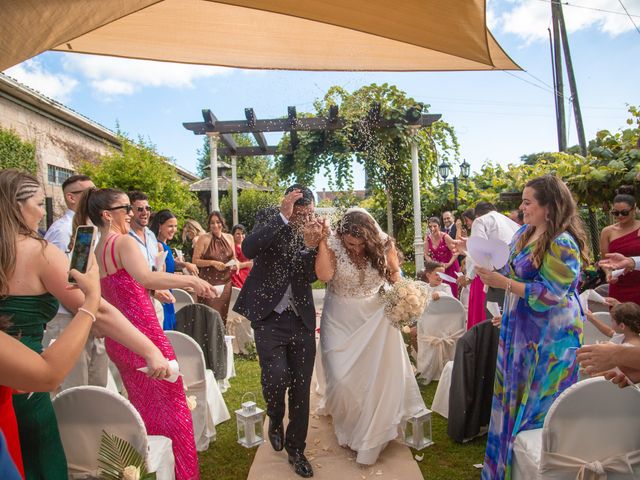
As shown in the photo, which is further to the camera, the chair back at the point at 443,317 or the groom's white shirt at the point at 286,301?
the chair back at the point at 443,317

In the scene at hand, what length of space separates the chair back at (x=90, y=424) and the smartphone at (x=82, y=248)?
2.43 ft

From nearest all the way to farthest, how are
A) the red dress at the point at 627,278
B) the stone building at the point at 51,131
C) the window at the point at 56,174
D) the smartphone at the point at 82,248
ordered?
the smartphone at the point at 82,248 → the red dress at the point at 627,278 → the stone building at the point at 51,131 → the window at the point at 56,174

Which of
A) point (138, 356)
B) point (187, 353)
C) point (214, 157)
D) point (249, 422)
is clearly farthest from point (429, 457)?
point (214, 157)

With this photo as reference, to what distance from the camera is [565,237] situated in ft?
9.77

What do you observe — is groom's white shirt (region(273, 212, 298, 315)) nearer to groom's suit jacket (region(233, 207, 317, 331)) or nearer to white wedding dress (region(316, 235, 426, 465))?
A: groom's suit jacket (region(233, 207, 317, 331))

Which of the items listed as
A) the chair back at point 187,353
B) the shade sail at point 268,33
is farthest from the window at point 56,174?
the shade sail at point 268,33

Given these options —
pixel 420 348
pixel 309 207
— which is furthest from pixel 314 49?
pixel 420 348

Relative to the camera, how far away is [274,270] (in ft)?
11.8

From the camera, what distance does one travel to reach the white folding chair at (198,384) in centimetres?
380

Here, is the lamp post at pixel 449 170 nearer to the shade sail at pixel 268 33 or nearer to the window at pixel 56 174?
the shade sail at pixel 268 33

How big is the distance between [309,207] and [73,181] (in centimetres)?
208

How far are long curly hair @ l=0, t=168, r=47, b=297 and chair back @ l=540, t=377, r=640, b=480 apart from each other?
2439mm

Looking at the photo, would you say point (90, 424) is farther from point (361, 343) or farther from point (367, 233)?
point (367, 233)

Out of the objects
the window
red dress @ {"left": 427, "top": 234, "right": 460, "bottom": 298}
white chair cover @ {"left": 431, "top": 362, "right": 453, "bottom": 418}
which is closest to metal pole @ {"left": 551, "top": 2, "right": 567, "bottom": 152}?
red dress @ {"left": 427, "top": 234, "right": 460, "bottom": 298}
